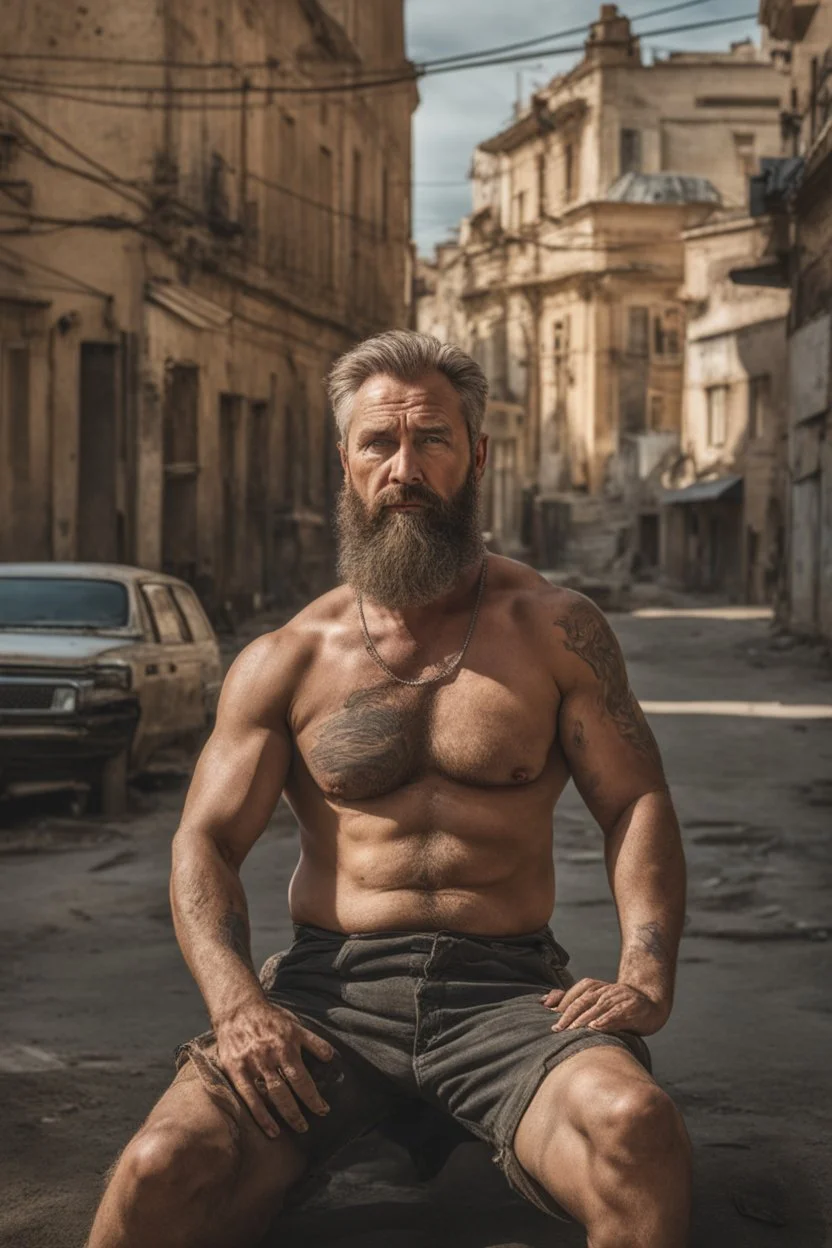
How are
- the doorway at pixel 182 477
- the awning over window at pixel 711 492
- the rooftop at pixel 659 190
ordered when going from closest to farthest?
1. the doorway at pixel 182 477
2. the awning over window at pixel 711 492
3. the rooftop at pixel 659 190

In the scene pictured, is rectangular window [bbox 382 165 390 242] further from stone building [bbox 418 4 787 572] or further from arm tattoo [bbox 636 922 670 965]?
arm tattoo [bbox 636 922 670 965]

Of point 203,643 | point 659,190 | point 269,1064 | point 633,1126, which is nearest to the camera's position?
point 633,1126

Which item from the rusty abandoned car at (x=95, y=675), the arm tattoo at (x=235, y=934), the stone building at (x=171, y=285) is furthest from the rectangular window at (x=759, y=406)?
the arm tattoo at (x=235, y=934)

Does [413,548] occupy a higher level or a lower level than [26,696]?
higher

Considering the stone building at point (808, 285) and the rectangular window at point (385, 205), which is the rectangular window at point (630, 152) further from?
the stone building at point (808, 285)

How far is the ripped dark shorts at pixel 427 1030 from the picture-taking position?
10.5 feet

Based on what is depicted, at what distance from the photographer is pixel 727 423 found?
47844mm

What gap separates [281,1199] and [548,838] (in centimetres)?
97

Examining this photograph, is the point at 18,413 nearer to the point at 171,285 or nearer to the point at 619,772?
the point at 171,285

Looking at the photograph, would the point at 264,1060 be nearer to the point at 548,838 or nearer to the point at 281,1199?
the point at 281,1199

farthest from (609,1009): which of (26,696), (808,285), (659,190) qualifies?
(659,190)

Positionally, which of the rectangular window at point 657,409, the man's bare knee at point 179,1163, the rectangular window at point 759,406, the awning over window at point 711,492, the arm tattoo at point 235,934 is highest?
the rectangular window at point 657,409

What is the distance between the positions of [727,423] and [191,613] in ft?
123

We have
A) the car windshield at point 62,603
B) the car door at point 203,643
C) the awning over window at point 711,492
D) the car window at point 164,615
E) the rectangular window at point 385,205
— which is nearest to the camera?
the car windshield at point 62,603
